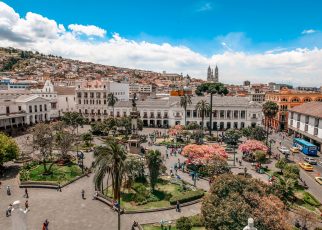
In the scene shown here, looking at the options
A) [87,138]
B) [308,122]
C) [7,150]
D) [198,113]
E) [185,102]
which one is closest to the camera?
[7,150]

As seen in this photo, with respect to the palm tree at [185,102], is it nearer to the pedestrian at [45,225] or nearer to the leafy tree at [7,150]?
the leafy tree at [7,150]

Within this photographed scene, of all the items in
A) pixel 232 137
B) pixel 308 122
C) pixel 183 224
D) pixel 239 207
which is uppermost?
pixel 308 122

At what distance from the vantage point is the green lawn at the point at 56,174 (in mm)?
32188

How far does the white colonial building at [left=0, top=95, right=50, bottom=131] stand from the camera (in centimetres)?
6103

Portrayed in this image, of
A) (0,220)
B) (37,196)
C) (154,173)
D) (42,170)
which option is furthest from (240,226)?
(42,170)

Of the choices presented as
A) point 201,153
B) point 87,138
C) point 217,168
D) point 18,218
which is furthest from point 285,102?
point 18,218

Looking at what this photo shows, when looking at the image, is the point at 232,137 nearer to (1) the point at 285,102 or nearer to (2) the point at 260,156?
(2) the point at 260,156

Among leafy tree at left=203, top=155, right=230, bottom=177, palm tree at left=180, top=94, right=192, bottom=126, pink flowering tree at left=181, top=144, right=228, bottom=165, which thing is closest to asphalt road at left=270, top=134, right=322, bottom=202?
leafy tree at left=203, top=155, right=230, bottom=177

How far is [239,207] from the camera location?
→ 16406 millimetres

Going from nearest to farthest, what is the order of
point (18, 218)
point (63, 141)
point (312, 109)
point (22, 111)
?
point (18, 218) → point (63, 141) → point (312, 109) → point (22, 111)

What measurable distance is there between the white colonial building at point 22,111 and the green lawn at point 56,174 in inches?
1176

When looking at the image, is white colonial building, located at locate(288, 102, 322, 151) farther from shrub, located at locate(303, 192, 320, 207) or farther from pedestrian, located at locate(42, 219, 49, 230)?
pedestrian, located at locate(42, 219, 49, 230)

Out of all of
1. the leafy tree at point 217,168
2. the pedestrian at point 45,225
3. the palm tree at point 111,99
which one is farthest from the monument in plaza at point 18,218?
the palm tree at point 111,99

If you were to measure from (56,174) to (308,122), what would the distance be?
4919 centimetres
